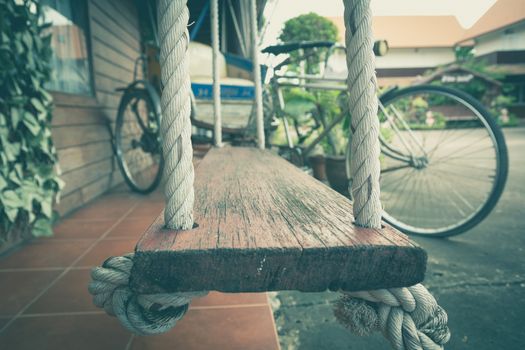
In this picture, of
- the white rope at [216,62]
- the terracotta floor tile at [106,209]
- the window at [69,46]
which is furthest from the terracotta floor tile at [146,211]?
the window at [69,46]

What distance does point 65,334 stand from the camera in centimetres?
114

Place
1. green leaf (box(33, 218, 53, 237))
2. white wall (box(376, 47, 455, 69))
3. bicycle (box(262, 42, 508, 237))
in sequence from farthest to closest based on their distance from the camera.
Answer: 1. white wall (box(376, 47, 455, 69))
2. green leaf (box(33, 218, 53, 237))
3. bicycle (box(262, 42, 508, 237))

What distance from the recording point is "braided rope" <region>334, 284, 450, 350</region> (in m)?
0.54

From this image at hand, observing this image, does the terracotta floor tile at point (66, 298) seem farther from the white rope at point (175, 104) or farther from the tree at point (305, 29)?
the tree at point (305, 29)

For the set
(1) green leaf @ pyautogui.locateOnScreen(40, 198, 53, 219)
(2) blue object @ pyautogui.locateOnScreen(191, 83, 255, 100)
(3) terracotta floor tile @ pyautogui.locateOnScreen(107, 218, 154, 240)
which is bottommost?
(3) terracotta floor tile @ pyautogui.locateOnScreen(107, 218, 154, 240)

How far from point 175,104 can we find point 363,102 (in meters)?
0.31

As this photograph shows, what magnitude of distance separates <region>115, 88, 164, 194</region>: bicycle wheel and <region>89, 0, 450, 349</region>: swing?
2.17 meters

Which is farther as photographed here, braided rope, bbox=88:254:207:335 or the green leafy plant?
the green leafy plant

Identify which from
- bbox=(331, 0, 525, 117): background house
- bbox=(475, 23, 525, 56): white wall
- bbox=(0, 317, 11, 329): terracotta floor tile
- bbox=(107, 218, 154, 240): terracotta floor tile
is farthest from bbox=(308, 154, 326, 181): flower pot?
bbox=(475, 23, 525, 56): white wall

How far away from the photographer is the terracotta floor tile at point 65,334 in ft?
3.55

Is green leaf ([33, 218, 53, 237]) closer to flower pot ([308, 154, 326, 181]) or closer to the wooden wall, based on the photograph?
the wooden wall

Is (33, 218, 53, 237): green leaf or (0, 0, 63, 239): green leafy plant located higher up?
(0, 0, 63, 239): green leafy plant

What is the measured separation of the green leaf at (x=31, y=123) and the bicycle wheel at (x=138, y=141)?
85cm

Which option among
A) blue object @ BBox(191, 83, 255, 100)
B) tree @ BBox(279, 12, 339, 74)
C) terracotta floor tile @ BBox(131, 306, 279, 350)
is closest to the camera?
terracotta floor tile @ BBox(131, 306, 279, 350)
